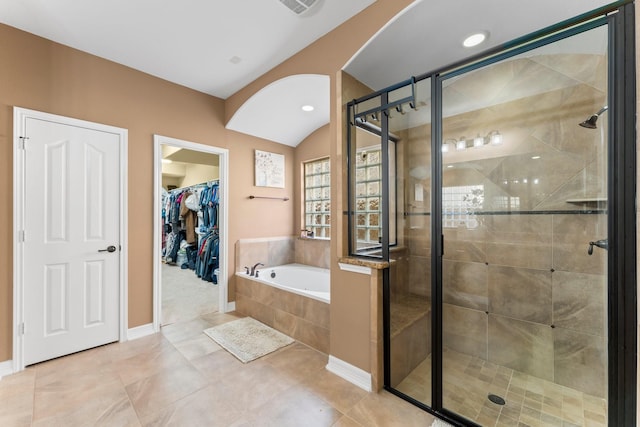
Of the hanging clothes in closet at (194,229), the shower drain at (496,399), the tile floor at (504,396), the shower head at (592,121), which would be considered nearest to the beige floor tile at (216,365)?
the tile floor at (504,396)

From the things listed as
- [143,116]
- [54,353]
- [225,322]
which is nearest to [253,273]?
[225,322]

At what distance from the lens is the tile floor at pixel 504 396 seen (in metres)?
1.59

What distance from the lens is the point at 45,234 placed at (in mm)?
2229

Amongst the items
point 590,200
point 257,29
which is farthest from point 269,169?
point 590,200

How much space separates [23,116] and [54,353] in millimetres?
2052

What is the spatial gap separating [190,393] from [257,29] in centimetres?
287

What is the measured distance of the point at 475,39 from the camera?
1905 mm

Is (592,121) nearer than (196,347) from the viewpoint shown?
Yes

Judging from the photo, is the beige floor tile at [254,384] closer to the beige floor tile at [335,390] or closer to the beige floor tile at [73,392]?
the beige floor tile at [335,390]

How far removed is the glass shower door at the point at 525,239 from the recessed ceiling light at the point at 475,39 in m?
0.23

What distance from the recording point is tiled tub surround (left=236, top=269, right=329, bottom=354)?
93.7 inches

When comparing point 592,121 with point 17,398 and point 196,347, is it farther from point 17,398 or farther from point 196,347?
point 17,398

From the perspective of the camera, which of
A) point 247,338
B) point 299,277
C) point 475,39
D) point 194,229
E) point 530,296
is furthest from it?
point 194,229

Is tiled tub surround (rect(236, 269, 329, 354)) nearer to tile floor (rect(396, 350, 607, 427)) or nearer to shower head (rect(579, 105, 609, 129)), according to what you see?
tile floor (rect(396, 350, 607, 427))
